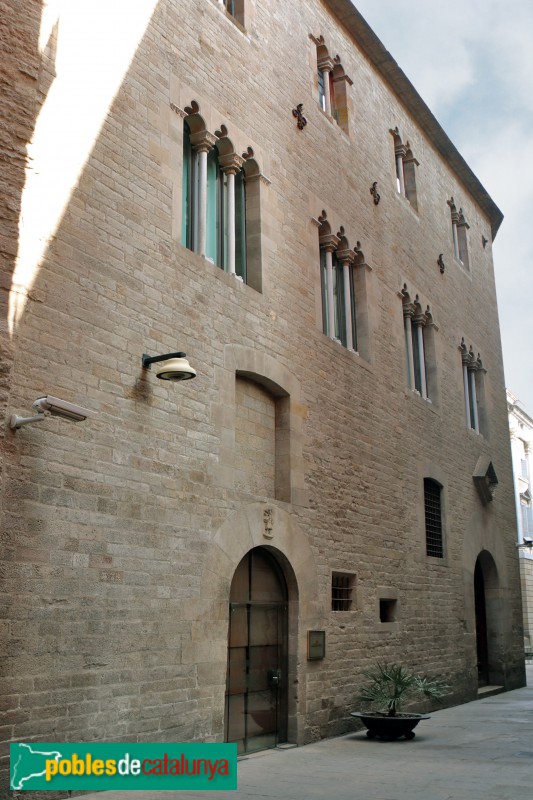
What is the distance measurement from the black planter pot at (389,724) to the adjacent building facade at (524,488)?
28536 millimetres

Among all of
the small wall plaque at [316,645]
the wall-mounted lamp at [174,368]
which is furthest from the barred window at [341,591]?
the wall-mounted lamp at [174,368]

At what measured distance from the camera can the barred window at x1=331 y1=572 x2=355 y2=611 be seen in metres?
11.4

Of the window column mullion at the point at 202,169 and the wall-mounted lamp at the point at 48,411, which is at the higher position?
the window column mullion at the point at 202,169

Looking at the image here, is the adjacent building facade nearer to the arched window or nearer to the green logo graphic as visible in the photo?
the arched window

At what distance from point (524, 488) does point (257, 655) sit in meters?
34.9

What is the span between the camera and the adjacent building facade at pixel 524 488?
38000 millimetres

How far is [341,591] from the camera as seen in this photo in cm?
1165

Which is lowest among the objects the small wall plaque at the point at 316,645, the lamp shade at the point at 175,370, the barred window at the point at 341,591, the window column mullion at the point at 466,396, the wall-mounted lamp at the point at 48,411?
the small wall plaque at the point at 316,645

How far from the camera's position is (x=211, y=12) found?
10.5 meters

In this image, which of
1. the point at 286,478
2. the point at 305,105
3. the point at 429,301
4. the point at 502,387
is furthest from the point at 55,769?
the point at 502,387

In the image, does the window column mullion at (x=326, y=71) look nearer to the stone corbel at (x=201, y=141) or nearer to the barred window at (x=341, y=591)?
the stone corbel at (x=201, y=141)

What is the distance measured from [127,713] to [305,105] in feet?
Result: 31.4

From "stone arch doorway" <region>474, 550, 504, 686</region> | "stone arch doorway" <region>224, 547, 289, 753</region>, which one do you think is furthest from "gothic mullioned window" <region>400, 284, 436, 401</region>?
"stone arch doorway" <region>224, 547, 289, 753</region>

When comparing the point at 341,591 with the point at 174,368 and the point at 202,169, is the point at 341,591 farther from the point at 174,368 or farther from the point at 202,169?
the point at 202,169
